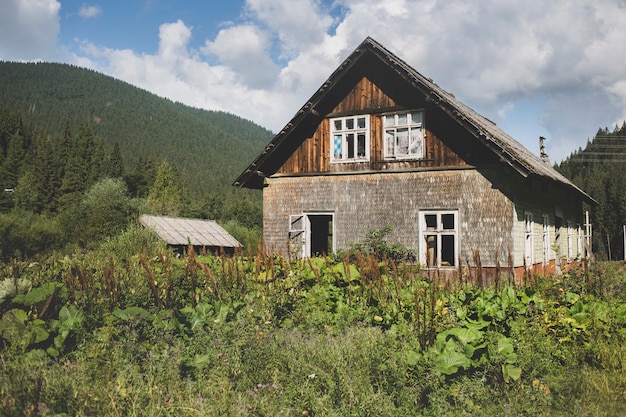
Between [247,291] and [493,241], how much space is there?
8.60m

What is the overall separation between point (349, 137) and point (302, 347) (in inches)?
437

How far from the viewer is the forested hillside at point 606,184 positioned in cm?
5788

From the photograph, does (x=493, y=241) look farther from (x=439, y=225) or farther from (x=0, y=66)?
(x=0, y=66)

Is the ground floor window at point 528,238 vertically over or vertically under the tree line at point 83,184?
under

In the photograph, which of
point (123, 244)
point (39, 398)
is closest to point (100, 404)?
point (39, 398)

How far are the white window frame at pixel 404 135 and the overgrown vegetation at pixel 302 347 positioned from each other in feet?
27.1

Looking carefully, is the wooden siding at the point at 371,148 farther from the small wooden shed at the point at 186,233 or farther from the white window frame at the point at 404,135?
the small wooden shed at the point at 186,233

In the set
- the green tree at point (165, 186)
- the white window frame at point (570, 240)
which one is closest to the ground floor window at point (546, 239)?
the white window frame at point (570, 240)

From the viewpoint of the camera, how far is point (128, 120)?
159 metres

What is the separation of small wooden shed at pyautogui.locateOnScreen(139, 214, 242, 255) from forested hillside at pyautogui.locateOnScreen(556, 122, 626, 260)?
90.3 feet

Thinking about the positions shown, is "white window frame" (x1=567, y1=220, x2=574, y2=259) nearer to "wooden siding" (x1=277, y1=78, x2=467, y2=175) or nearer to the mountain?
"wooden siding" (x1=277, y1=78, x2=467, y2=175)

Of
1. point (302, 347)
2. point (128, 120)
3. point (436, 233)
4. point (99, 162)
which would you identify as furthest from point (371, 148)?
point (128, 120)

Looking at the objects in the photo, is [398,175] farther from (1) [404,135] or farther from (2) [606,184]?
(2) [606,184]

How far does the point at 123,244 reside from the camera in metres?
21.9
